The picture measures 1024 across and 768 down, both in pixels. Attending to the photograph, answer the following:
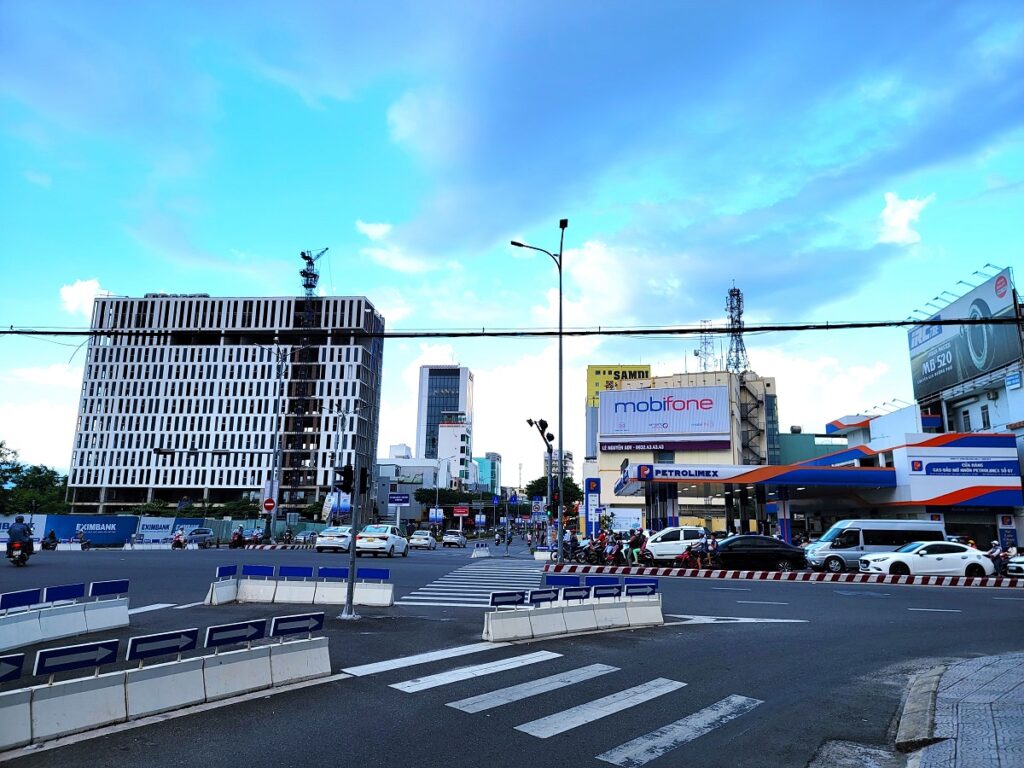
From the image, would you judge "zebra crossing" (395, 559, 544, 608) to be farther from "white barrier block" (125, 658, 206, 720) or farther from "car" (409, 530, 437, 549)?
"car" (409, 530, 437, 549)

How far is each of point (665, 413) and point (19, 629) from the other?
77.8 m

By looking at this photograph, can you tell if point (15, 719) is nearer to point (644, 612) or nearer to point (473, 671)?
point (473, 671)

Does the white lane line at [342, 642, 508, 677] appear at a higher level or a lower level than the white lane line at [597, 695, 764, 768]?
higher

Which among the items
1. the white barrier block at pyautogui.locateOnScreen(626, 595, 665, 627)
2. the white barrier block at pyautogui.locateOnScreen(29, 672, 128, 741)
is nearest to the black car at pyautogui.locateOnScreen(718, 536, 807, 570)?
the white barrier block at pyautogui.locateOnScreen(626, 595, 665, 627)

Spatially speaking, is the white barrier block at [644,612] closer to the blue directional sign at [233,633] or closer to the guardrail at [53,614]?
the blue directional sign at [233,633]

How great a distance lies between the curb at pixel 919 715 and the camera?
20.4ft

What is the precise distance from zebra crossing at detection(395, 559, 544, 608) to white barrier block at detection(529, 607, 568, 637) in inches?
170

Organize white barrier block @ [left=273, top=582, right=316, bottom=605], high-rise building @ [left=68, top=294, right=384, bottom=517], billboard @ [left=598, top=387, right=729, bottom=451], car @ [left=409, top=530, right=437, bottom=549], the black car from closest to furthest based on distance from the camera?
white barrier block @ [left=273, top=582, right=316, bottom=605] → the black car → car @ [left=409, top=530, right=437, bottom=549] → billboard @ [left=598, top=387, right=729, bottom=451] → high-rise building @ [left=68, top=294, right=384, bottom=517]

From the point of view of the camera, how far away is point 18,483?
86250mm

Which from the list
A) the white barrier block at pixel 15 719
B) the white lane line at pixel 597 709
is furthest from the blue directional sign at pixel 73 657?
the white lane line at pixel 597 709

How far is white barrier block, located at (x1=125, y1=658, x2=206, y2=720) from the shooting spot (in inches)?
263

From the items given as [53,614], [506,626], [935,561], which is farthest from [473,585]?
[935,561]

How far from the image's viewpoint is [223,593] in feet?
49.4

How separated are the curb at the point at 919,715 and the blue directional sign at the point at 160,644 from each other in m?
7.09
